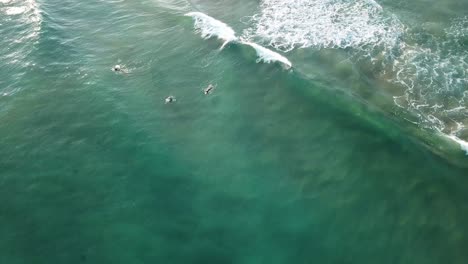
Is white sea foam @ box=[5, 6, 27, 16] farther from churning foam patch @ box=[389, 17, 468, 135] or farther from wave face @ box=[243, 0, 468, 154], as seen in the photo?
churning foam patch @ box=[389, 17, 468, 135]

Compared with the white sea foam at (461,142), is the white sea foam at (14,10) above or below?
above

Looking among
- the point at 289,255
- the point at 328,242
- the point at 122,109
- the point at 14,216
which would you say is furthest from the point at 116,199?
the point at 328,242

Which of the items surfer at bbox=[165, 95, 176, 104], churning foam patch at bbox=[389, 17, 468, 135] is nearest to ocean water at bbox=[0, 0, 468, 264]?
churning foam patch at bbox=[389, 17, 468, 135]

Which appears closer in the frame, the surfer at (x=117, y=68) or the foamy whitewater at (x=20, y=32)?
the surfer at (x=117, y=68)

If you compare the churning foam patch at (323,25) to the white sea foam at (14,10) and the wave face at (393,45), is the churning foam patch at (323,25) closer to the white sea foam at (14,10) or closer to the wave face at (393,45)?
the wave face at (393,45)

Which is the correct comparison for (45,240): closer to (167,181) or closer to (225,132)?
(167,181)

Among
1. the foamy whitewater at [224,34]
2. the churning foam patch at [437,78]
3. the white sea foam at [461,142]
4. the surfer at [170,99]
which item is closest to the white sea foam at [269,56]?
the foamy whitewater at [224,34]

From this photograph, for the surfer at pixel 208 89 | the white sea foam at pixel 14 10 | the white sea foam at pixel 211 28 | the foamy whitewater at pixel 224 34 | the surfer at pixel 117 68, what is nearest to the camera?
the surfer at pixel 208 89
